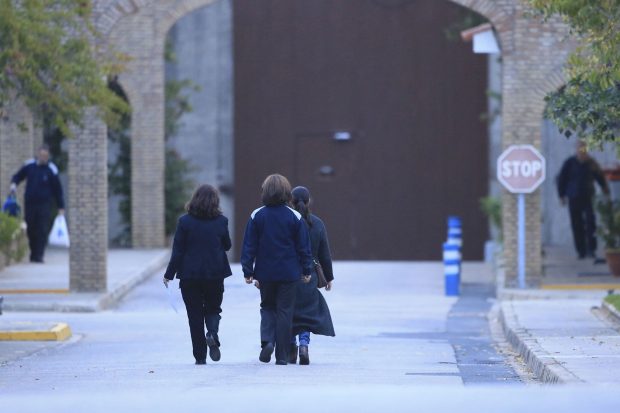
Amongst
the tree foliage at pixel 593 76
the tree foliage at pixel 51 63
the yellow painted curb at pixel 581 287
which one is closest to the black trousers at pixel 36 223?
Result: the tree foliage at pixel 51 63

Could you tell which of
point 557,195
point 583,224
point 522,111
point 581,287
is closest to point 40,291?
point 522,111

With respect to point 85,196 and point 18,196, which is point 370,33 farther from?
point 85,196

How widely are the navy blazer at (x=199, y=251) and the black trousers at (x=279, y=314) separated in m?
0.45

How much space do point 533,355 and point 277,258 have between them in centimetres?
245

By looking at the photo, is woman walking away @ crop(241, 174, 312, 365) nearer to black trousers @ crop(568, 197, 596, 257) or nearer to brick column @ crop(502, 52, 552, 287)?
brick column @ crop(502, 52, 552, 287)

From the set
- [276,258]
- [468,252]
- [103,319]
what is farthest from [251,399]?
[468,252]

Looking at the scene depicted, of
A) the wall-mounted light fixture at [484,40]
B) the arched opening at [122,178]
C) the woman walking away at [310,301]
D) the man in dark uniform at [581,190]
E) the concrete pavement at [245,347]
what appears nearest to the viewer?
the concrete pavement at [245,347]

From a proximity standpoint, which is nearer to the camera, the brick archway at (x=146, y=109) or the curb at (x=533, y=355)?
the curb at (x=533, y=355)

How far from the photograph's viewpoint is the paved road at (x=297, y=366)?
8359mm

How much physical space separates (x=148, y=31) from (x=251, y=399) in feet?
74.4

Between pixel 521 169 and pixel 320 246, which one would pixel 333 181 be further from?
pixel 320 246

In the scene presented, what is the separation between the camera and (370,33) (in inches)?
1407

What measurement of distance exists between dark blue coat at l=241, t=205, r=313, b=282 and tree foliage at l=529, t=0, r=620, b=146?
325 cm

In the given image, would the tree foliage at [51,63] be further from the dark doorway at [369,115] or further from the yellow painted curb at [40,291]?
the dark doorway at [369,115]
